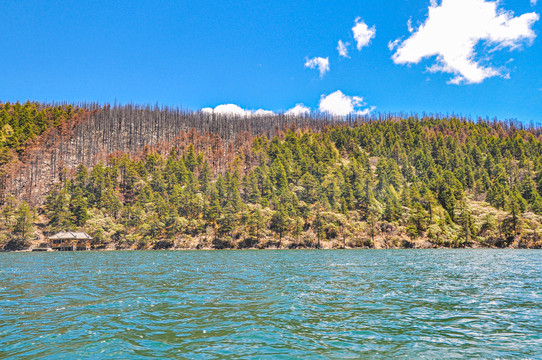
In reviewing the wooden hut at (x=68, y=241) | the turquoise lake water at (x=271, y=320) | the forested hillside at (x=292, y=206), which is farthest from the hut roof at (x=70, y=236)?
the turquoise lake water at (x=271, y=320)

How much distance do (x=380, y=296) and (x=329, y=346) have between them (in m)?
10.5

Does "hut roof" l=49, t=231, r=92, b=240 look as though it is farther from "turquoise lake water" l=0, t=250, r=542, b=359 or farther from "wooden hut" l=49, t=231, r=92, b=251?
"turquoise lake water" l=0, t=250, r=542, b=359

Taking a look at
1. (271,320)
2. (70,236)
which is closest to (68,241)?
(70,236)

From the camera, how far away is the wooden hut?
3883 inches

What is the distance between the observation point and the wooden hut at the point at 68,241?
98.6 metres

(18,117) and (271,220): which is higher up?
(18,117)

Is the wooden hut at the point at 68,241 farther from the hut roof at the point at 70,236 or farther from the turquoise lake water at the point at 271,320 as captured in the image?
the turquoise lake water at the point at 271,320

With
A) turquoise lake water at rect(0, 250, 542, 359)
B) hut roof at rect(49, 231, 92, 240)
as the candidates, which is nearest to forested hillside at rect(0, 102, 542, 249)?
hut roof at rect(49, 231, 92, 240)

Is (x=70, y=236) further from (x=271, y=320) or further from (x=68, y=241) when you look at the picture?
(x=271, y=320)

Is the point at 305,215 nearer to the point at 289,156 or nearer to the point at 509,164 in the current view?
the point at 289,156

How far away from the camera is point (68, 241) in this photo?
101062 mm

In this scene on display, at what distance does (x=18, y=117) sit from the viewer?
172125mm

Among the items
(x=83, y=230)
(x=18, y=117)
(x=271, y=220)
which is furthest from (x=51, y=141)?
(x=271, y=220)

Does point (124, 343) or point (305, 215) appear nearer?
point (124, 343)
